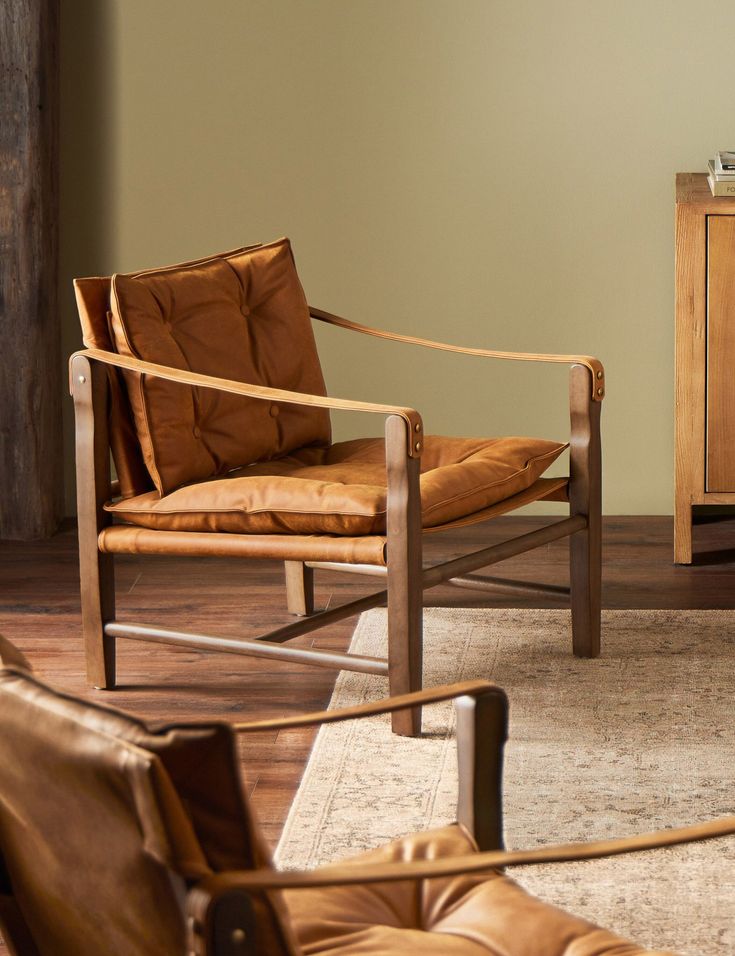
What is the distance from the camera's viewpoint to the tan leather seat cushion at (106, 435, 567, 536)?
7.88ft

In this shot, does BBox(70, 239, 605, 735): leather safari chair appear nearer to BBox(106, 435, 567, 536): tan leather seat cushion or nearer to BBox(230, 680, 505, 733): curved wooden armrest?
BBox(106, 435, 567, 536): tan leather seat cushion

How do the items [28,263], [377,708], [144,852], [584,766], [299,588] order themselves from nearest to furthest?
[144,852] → [377,708] → [584,766] → [299,588] → [28,263]

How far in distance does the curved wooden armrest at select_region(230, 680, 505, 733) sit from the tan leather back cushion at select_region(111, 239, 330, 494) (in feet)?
4.59

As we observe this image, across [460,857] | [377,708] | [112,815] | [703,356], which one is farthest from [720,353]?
[112,815]

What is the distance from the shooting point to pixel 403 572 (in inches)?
92.7

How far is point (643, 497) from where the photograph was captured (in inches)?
164

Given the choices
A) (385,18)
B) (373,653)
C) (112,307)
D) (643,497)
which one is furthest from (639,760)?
(385,18)

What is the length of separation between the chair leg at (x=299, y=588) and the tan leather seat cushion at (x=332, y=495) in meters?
0.40

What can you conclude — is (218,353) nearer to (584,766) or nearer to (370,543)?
(370,543)

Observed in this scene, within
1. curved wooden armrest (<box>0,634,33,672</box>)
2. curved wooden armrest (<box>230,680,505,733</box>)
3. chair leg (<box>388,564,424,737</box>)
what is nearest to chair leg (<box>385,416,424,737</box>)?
chair leg (<box>388,564,424,737</box>)

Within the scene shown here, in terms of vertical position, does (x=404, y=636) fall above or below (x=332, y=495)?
below

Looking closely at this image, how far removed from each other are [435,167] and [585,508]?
1640mm

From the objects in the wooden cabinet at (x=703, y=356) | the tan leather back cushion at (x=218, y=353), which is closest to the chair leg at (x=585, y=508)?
the tan leather back cushion at (x=218, y=353)

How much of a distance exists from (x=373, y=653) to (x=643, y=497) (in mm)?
1562
